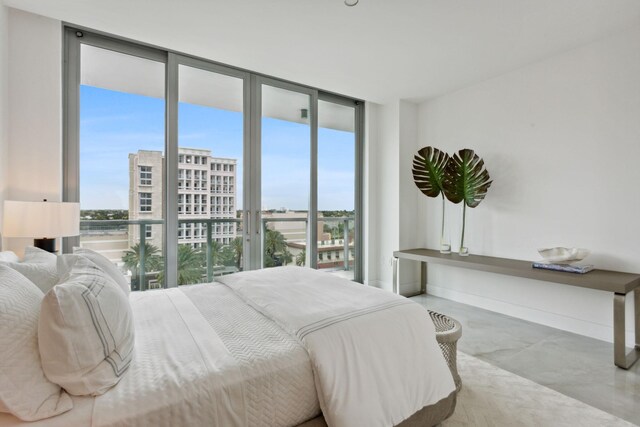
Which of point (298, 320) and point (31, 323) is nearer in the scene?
point (31, 323)

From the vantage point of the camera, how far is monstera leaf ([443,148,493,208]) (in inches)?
138

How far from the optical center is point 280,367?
46.8 inches

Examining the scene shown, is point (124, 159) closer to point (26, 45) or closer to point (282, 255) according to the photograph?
point (26, 45)

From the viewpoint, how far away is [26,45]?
2523mm

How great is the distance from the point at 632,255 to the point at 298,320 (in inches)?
118

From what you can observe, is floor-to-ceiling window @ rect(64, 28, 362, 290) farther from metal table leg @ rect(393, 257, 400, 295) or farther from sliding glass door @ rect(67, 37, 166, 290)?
metal table leg @ rect(393, 257, 400, 295)

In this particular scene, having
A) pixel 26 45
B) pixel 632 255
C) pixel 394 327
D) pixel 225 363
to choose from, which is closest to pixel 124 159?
pixel 26 45

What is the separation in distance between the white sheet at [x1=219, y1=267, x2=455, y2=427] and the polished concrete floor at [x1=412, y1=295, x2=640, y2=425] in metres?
1.11

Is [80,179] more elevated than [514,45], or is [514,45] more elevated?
[514,45]

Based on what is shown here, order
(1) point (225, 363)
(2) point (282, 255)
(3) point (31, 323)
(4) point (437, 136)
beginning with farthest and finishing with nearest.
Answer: (4) point (437, 136)
(2) point (282, 255)
(1) point (225, 363)
(3) point (31, 323)

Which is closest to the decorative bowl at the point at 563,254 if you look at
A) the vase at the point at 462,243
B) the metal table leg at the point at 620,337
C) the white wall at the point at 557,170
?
the white wall at the point at 557,170

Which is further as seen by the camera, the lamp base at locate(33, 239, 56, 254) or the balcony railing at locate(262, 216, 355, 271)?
the balcony railing at locate(262, 216, 355, 271)

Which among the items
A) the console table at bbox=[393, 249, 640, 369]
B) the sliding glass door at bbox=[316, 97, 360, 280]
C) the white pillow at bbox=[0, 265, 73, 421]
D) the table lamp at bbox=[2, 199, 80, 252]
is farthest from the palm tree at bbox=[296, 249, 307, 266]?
the white pillow at bbox=[0, 265, 73, 421]

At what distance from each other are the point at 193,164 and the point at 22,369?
2711 millimetres
